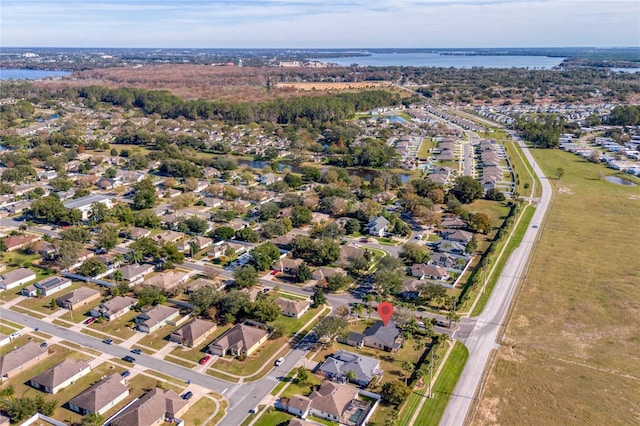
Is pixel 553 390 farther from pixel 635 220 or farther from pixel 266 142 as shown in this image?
pixel 266 142

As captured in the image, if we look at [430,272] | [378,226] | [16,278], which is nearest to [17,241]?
[16,278]

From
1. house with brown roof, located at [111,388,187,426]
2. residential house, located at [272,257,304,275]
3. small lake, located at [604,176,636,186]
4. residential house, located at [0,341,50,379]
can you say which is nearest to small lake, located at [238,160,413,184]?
small lake, located at [604,176,636,186]

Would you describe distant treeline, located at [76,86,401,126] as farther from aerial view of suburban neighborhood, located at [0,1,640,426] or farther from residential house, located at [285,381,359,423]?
residential house, located at [285,381,359,423]

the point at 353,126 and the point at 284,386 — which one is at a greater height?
the point at 353,126

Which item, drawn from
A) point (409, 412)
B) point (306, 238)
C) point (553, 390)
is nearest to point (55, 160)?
point (306, 238)

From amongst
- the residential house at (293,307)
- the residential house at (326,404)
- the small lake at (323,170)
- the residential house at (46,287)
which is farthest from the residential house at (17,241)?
the small lake at (323,170)

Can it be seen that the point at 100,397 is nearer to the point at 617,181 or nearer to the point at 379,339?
the point at 379,339
